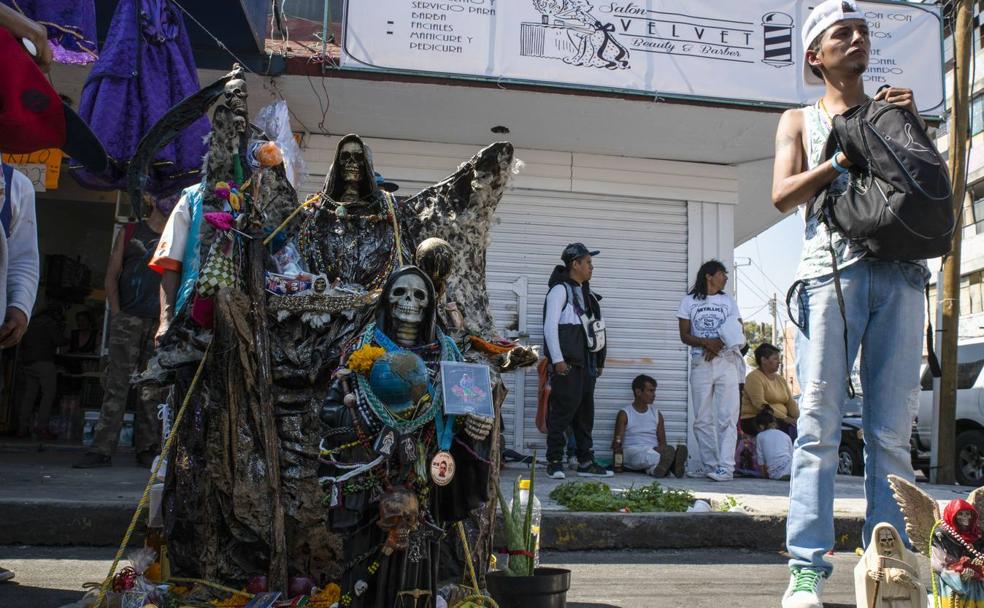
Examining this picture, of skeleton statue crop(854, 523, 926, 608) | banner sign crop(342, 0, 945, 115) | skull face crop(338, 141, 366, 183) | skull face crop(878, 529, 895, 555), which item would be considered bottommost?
skeleton statue crop(854, 523, 926, 608)

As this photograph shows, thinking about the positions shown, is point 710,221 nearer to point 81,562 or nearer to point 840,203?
point 840,203

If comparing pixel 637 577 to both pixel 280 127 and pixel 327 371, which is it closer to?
pixel 327 371

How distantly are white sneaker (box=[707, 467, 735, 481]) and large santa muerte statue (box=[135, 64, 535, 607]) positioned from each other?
12.7 feet

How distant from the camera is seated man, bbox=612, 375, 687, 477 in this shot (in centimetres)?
822

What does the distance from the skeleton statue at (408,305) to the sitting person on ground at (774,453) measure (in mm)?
5890

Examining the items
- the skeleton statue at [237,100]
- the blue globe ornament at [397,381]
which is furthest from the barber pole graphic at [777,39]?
the blue globe ornament at [397,381]

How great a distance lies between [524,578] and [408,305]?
1.16 meters

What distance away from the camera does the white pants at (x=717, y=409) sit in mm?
7766

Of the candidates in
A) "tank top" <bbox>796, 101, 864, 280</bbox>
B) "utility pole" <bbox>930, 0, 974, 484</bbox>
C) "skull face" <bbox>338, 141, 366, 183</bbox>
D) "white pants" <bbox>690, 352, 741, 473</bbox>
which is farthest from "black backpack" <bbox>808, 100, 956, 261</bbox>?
"utility pole" <bbox>930, 0, 974, 484</bbox>

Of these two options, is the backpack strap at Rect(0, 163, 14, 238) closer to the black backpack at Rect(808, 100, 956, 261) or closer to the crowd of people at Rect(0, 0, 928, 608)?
the crowd of people at Rect(0, 0, 928, 608)

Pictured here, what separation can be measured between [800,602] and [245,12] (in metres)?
6.27

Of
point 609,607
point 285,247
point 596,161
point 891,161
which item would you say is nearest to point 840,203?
point 891,161

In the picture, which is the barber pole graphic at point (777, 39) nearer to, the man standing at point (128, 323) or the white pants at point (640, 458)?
the white pants at point (640, 458)

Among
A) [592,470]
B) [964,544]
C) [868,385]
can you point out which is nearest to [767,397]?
[592,470]
